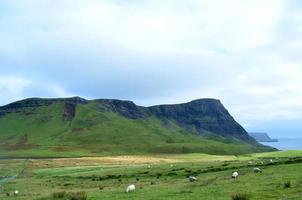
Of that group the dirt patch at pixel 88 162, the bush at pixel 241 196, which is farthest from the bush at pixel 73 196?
the dirt patch at pixel 88 162

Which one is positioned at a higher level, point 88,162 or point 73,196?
point 88,162

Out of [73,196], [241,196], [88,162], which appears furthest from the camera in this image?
[88,162]

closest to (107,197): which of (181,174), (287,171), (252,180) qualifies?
(252,180)

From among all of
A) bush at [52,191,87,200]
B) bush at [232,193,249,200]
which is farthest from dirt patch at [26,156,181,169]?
bush at [232,193,249,200]

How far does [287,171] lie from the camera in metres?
52.2

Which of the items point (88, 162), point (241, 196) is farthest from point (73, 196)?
point (88, 162)

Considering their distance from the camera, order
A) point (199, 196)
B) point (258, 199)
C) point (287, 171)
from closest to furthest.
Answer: point (258, 199)
point (199, 196)
point (287, 171)

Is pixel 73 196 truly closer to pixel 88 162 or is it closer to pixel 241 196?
pixel 241 196

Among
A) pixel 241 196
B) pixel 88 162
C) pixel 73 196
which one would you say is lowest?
pixel 73 196

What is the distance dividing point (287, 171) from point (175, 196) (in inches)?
729

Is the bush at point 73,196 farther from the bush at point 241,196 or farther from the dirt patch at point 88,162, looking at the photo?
the dirt patch at point 88,162

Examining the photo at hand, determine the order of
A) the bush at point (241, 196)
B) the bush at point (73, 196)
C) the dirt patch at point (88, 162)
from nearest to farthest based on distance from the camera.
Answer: the bush at point (241, 196), the bush at point (73, 196), the dirt patch at point (88, 162)

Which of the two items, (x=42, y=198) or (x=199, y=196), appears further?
(x=42, y=198)

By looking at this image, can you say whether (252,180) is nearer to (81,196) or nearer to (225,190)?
(225,190)
